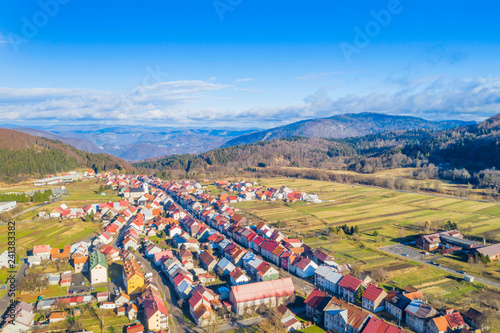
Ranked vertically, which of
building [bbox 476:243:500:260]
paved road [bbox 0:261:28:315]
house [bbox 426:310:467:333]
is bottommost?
building [bbox 476:243:500:260]

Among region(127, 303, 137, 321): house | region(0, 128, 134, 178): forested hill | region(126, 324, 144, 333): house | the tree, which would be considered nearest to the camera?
region(126, 324, 144, 333): house

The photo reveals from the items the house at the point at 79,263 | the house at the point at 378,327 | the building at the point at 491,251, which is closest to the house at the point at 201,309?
the house at the point at 378,327

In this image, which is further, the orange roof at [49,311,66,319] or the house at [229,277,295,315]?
the house at [229,277,295,315]

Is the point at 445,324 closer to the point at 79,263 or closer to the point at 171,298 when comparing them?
the point at 171,298

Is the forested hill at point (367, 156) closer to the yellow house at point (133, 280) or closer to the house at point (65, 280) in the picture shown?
the house at point (65, 280)

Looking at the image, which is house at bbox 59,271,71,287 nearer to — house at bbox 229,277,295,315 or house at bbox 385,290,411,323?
house at bbox 229,277,295,315

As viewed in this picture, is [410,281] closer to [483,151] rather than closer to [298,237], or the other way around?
[298,237]

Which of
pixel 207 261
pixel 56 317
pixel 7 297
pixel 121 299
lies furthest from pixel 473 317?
pixel 7 297

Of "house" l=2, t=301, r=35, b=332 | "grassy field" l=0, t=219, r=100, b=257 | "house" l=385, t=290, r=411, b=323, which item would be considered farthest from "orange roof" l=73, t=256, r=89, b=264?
"house" l=385, t=290, r=411, b=323
